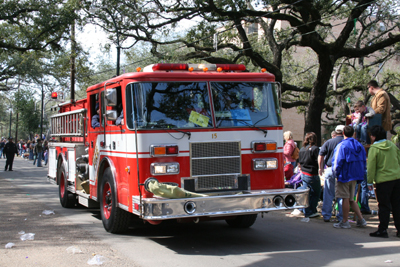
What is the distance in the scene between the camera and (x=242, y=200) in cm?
641

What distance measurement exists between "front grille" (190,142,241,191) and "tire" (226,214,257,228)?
1.56 meters

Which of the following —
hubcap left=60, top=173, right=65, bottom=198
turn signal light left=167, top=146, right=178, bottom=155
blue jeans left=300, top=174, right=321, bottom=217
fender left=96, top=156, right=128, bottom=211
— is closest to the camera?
turn signal light left=167, top=146, right=178, bottom=155

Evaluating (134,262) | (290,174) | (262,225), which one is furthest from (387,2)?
(134,262)

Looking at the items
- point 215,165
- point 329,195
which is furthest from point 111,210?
point 329,195

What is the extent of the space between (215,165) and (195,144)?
0.46m

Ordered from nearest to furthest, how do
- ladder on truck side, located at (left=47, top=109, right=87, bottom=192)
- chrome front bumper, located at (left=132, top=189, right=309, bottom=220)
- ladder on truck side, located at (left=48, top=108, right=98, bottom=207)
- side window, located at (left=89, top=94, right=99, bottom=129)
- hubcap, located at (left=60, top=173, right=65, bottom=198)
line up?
chrome front bumper, located at (left=132, top=189, right=309, bottom=220)
side window, located at (left=89, top=94, right=99, bottom=129)
ladder on truck side, located at (left=48, top=108, right=98, bottom=207)
ladder on truck side, located at (left=47, top=109, right=87, bottom=192)
hubcap, located at (left=60, top=173, right=65, bottom=198)

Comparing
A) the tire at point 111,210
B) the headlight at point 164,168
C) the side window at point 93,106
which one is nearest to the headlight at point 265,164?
the headlight at point 164,168

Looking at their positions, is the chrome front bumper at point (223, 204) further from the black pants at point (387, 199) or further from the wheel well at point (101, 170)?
the wheel well at point (101, 170)

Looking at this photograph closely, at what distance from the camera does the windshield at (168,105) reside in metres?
6.75

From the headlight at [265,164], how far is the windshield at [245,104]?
0.60 meters

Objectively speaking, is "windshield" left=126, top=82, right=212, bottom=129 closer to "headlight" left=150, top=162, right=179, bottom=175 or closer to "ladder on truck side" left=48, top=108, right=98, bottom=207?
"headlight" left=150, top=162, right=179, bottom=175

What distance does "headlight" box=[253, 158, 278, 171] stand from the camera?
709cm

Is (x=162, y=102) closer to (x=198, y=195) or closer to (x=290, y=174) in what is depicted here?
(x=198, y=195)

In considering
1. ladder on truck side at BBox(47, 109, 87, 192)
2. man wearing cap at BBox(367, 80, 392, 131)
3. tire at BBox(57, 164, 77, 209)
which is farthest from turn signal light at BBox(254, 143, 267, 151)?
tire at BBox(57, 164, 77, 209)
